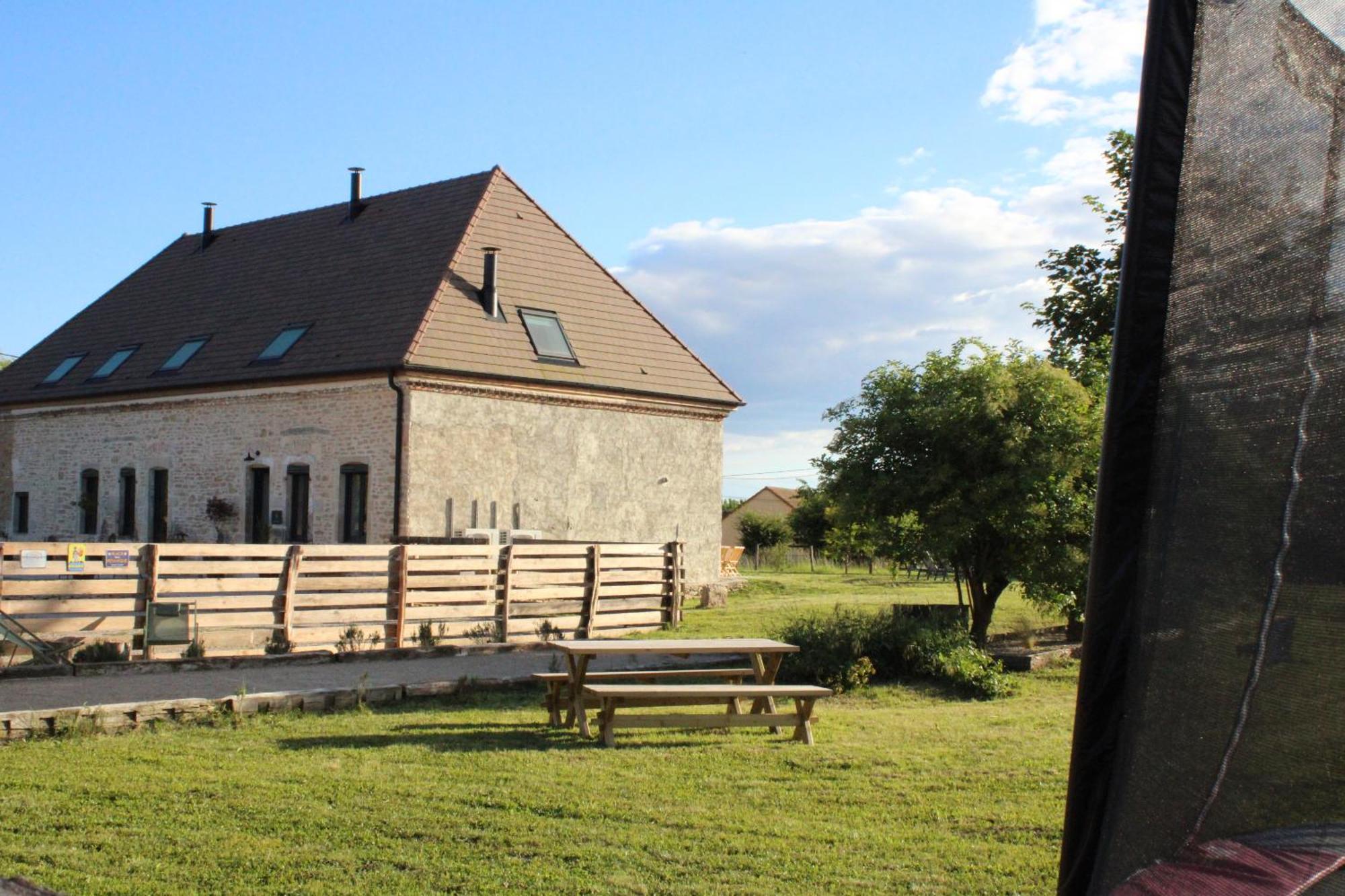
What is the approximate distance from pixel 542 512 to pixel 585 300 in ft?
17.0

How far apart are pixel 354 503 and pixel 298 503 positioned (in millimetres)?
1722

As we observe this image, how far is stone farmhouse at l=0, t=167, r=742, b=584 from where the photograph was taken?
24.5m

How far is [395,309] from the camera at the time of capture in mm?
25672

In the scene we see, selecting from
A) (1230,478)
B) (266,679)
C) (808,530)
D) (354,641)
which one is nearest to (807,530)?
(808,530)

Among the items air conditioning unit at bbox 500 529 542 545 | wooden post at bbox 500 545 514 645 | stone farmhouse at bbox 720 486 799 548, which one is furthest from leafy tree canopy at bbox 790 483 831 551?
wooden post at bbox 500 545 514 645

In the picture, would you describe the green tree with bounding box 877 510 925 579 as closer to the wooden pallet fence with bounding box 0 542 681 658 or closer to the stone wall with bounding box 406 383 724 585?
the wooden pallet fence with bounding box 0 542 681 658

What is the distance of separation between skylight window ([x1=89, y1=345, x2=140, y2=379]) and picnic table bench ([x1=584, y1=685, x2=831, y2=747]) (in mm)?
24748

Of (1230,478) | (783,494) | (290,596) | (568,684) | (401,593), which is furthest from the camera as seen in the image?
(783,494)

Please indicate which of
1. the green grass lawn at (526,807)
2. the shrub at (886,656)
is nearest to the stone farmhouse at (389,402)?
the shrub at (886,656)

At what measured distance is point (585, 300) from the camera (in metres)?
28.5

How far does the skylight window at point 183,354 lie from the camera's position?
2895 centimetres

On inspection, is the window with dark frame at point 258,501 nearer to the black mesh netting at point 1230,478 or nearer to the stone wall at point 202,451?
the stone wall at point 202,451

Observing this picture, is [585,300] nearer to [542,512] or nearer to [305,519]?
[542,512]

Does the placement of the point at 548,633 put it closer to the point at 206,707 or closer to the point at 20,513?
the point at 206,707
